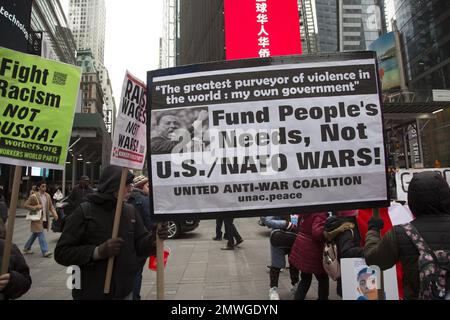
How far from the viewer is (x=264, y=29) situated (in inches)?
654

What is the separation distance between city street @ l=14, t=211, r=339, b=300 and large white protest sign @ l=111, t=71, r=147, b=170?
3.50 metres

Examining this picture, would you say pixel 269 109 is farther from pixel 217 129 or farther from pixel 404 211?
pixel 404 211

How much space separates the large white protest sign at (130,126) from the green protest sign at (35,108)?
434 millimetres

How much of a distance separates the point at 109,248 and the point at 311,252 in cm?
266

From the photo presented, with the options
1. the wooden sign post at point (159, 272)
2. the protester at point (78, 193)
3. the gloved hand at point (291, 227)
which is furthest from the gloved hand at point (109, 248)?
the protester at point (78, 193)

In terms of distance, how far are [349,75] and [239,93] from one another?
84 centimetres

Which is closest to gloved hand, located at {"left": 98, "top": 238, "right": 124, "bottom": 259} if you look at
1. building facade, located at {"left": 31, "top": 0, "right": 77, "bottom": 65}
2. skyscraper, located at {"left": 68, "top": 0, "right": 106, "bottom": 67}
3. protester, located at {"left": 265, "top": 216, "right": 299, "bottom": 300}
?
protester, located at {"left": 265, "top": 216, "right": 299, "bottom": 300}

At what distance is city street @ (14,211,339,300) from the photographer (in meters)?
5.89

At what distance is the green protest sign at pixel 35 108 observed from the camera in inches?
107

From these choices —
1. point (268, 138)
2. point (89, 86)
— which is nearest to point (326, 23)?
point (89, 86)

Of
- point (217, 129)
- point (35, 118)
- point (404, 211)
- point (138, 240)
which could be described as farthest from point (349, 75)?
point (35, 118)

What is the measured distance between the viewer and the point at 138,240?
3195mm

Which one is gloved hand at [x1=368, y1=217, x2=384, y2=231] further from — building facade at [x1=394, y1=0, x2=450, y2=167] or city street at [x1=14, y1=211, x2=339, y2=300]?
building facade at [x1=394, y1=0, x2=450, y2=167]

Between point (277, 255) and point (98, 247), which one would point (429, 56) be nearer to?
point (277, 255)
